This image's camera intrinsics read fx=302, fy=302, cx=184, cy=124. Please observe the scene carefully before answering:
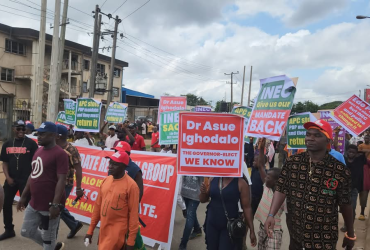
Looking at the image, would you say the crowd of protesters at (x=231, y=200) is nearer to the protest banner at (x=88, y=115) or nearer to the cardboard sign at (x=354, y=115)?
the protest banner at (x=88, y=115)

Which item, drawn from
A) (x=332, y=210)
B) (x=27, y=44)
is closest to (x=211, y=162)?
(x=332, y=210)

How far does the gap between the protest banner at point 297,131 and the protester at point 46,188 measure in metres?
4.24

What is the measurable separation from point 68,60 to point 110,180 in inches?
1156

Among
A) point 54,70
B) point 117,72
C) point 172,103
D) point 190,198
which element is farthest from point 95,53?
point 117,72

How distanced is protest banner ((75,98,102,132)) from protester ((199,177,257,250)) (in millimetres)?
5026

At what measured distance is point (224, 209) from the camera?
312cm

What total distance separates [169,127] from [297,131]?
266cm

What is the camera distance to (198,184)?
4754 millimetres

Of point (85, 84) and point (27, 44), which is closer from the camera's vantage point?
point (27, 44)

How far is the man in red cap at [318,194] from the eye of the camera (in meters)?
2.48

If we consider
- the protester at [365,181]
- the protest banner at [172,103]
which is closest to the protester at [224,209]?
the protester at [365,181]

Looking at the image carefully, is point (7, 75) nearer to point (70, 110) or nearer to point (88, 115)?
point (70, 110)

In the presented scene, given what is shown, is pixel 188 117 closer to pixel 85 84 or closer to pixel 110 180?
pixel 110 180

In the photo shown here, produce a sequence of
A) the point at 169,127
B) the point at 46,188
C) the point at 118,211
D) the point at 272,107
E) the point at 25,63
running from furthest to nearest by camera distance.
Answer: the point at 25,63
the point at 169,127
the point at 272,107
the point at 46,188
the point at 118,211
